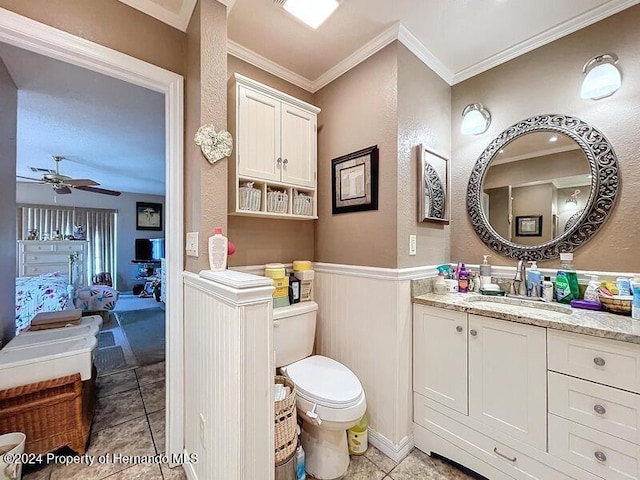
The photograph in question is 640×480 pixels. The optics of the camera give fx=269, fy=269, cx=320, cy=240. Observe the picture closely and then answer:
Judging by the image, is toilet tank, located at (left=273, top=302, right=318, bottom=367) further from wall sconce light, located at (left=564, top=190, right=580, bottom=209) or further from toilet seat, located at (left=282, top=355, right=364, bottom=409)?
wall sconce light, located at (left=564, top=190, right=580, bottom=209)

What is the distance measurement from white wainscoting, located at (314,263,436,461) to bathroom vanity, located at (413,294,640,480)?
0.35 ft

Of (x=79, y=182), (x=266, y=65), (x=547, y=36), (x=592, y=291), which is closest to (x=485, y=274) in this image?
(x=592, y=291)

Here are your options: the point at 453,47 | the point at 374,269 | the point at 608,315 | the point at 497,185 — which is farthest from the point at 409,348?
the point at 453,47

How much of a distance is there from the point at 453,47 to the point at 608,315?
1826 millimetres

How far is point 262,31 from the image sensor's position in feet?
5.49

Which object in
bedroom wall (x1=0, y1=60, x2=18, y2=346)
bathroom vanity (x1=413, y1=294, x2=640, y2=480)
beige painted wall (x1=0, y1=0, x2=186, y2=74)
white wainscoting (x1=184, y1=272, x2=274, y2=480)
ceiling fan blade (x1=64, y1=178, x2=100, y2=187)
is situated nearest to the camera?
white wainscoting (x1=184, y1=272, x2=274, y2=480)

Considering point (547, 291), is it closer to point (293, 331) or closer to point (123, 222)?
point (293, 331)

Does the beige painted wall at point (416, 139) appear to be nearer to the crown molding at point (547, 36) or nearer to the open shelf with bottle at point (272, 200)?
the crown molding at point (547, 36)

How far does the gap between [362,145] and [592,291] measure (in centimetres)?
158

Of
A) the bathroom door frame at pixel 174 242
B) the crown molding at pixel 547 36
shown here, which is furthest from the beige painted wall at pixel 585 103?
the bathroom door frame at pixel 174 242

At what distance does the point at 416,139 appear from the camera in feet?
5.93

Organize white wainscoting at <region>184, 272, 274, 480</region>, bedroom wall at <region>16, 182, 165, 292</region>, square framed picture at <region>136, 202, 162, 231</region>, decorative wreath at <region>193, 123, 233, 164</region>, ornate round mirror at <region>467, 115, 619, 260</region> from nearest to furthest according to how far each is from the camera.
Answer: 1. white wainscoting at <region>184, 272, 274, 480</region>
2. decorative wreath at <region>193, 123, 233, 164</region>
3. ornate round mirror at <region>467, 115, 619, 260</region>
4. bedroom wall at <region>16, 182, 165, 292</region>
5. square framed picture at <region>136, 202, 162, 231</region>

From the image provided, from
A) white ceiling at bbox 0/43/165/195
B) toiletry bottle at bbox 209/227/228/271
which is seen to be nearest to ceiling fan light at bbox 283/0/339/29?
toiletry bottle at bbox 209/227/228/271

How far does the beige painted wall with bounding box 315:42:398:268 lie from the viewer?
5.52 feet
